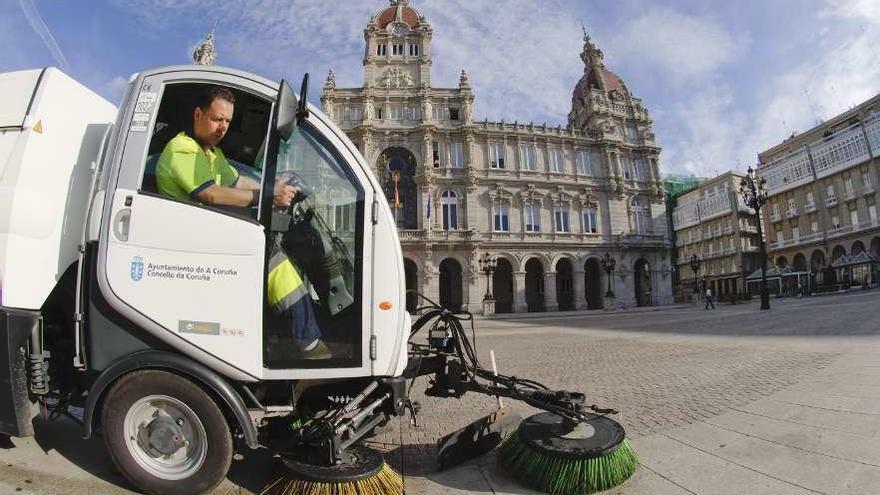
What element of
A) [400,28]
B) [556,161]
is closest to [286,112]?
[556,161]

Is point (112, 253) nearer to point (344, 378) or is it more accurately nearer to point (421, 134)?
point (344, 378)

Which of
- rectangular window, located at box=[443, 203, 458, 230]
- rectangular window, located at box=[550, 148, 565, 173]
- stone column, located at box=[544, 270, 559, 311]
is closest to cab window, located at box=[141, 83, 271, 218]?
rectangular window, located at box=[443, 203, 458, 230]

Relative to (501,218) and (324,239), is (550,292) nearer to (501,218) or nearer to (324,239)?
(501,218)

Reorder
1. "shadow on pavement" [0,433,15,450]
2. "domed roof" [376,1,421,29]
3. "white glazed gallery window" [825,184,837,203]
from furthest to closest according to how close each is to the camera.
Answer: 1. "white glazed gallery window" [825,184,837,203]
2. "domed roof" [376,1,421,29]
3. "shadow on pavement" [0,433,15,450]

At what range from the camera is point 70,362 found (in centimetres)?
→ 290

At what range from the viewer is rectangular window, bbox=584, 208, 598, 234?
3953 cm

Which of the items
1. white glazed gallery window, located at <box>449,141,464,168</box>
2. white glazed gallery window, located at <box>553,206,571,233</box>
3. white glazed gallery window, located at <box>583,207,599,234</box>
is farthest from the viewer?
white glazed gallery window, located at <box>583,207,599,234</box>

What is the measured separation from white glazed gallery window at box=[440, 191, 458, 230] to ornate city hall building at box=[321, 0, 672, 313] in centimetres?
9

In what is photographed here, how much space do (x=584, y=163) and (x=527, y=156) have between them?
239 inches

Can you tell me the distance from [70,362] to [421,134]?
1399 inches

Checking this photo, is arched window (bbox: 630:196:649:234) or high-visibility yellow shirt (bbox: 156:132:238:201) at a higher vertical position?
arched window (bbox: 630:196:649:234)

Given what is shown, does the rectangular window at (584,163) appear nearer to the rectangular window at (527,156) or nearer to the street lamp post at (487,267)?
the rectangular window at (527,156)

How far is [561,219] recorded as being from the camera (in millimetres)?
39000

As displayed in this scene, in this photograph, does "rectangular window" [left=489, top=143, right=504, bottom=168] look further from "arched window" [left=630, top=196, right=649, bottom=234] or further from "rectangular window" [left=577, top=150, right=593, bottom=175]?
"arched window" [left=630, top=196, right=649, bottom=234]
